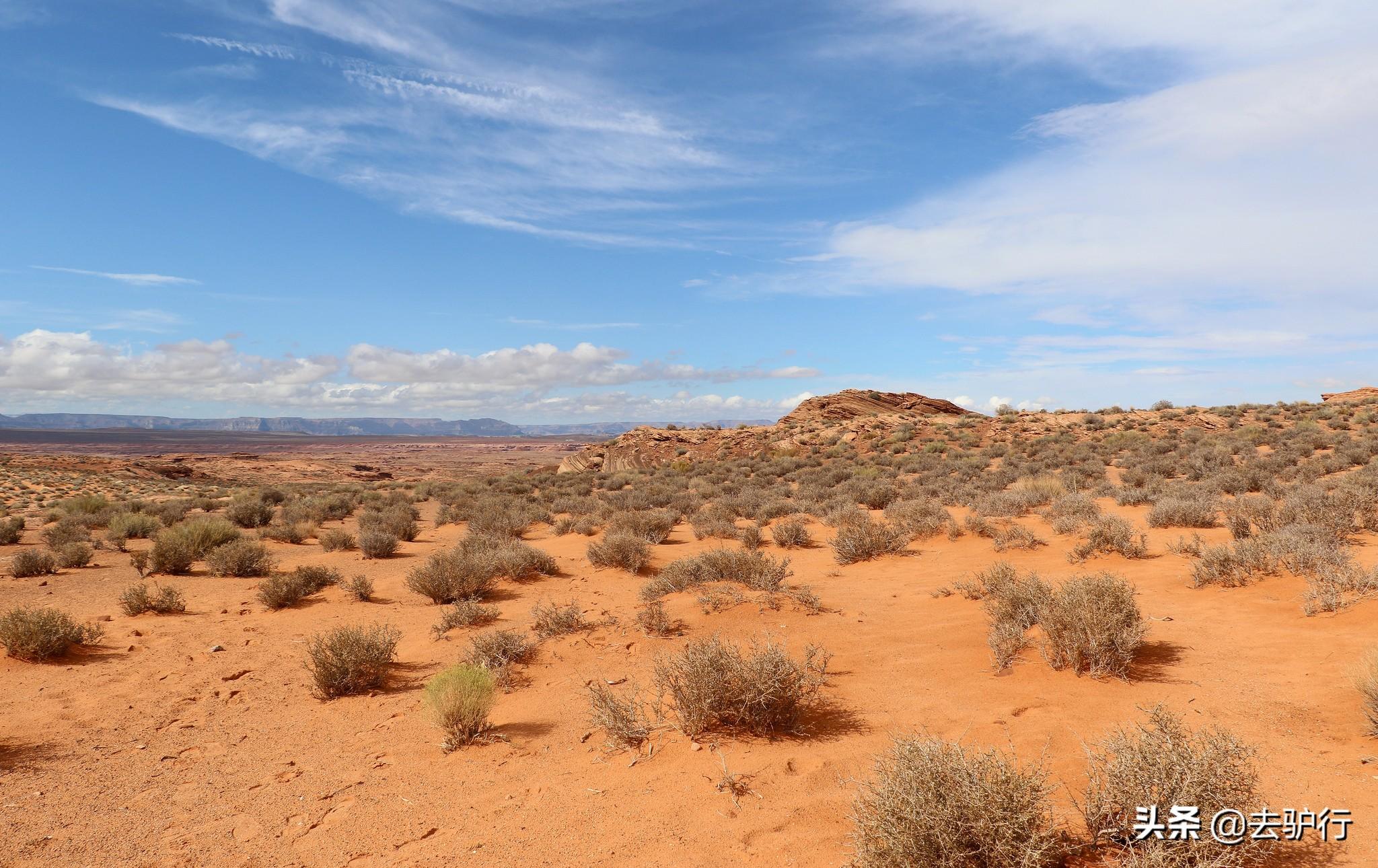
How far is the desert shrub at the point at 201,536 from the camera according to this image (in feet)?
40.0

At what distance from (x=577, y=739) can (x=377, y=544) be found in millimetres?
9864

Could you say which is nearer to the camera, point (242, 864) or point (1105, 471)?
point (242, 864)

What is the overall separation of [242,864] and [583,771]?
6.70 feet

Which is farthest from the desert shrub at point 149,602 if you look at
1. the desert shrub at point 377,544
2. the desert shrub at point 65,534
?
the desert shrub at point 65,534

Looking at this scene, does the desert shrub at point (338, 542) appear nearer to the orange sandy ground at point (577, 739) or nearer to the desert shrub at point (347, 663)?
the orange sandy ground at point (577, 739)

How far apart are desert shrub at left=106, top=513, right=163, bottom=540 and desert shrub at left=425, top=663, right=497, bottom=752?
46.2 feet

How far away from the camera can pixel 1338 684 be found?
4918 millimetres

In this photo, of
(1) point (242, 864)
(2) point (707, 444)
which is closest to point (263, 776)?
(1) point (242, 864)

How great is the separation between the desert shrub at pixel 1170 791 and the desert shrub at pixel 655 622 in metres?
4.71

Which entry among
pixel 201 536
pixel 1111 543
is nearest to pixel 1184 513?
pixel 1111 543

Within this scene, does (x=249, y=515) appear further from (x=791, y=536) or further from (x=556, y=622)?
(x=791, y=536)

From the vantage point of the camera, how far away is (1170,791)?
10.1ft

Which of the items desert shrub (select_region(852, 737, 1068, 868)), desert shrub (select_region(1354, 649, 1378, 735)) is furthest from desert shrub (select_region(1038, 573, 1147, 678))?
desert shrub (select_region(852, 737, 1068, 868))

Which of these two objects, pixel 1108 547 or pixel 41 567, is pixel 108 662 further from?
pixel 1108 547
